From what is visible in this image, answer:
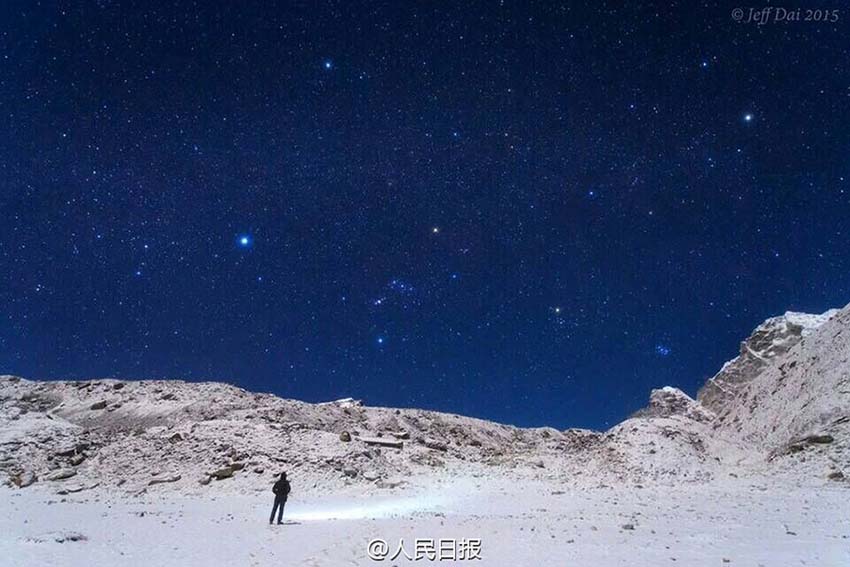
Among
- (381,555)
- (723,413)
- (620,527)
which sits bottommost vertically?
(381,555)

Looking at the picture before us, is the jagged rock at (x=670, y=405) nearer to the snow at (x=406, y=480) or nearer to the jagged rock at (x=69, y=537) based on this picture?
the snow at (x=406, y=480)

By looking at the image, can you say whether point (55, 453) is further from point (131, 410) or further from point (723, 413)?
point (723, 413)

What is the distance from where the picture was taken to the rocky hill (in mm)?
29953

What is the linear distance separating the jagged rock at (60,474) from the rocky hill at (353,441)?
0.10 m

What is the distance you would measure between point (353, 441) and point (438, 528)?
20.6 meters

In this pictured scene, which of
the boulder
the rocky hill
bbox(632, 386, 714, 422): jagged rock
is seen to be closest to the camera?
the boulder

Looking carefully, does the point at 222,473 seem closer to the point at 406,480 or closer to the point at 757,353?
the point at 406,480

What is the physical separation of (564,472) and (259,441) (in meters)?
20.7

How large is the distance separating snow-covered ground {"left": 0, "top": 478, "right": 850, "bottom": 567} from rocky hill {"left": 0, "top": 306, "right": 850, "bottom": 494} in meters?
3.69

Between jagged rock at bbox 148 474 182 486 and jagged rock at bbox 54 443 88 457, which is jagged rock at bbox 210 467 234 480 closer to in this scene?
jagged rock at bbox 148 474 182 486

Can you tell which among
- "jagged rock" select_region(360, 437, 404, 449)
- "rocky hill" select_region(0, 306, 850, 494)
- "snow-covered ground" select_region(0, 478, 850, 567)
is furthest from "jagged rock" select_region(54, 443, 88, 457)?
"jagged rock" select_region(360, 437, 404, 449)

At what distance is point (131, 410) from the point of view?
42.7 metres

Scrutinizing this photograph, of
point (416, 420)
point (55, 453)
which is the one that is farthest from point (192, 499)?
point (416, 420)

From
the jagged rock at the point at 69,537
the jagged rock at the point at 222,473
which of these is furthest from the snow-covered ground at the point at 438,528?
the jagged rock at the point at 222,473
